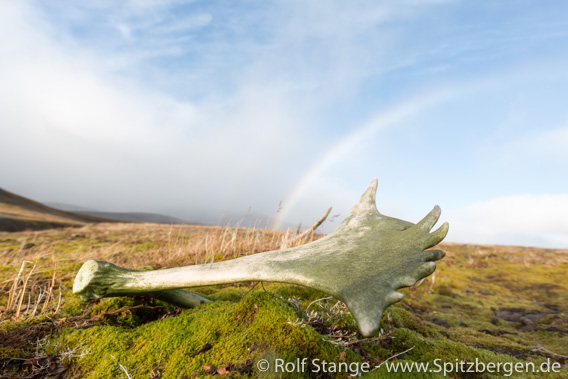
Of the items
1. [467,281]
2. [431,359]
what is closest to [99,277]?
[431,359]

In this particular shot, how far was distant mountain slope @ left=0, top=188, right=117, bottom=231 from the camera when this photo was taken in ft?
78.9

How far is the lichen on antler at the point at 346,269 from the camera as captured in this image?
248 centimetres

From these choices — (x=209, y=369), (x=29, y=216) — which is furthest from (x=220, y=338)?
(x=29, y=216)

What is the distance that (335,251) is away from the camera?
3090mm

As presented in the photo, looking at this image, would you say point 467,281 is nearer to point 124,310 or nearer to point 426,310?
point 426,310

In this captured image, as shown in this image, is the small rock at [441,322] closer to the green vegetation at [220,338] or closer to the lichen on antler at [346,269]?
the green vegetation at [220,338]

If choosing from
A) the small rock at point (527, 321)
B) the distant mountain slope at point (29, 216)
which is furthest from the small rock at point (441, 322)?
the distant mountain slope at point (29, 216)

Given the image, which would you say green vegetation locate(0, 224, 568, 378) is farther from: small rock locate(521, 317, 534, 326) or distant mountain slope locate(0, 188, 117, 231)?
distant mountain slope locate(0, 188, 117, 231)

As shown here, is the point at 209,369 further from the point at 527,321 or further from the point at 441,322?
the point at 527,321

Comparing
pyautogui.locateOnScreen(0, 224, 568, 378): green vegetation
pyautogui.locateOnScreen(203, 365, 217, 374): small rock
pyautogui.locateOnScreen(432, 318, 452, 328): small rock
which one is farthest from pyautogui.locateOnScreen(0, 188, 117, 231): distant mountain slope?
pyautogui.locateOnScreen(432, 318, 452, 328): small rock

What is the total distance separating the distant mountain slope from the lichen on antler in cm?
2619

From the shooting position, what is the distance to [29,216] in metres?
29.0

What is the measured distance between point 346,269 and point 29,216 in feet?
120

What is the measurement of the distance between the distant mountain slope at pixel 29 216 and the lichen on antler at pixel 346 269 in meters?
26.2
